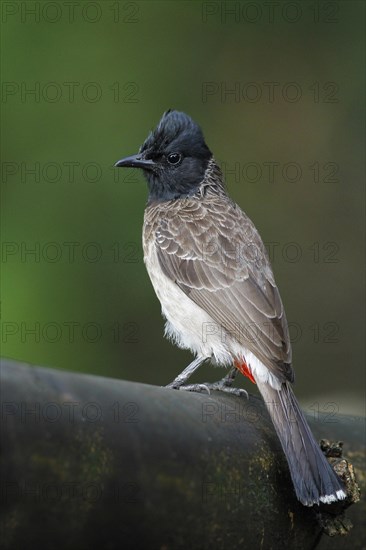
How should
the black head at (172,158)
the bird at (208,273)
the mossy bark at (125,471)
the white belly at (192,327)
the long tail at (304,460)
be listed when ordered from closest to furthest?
the mossy bark at (125,471), the long tail at (304,460), the bird at (208,273), the white belly at (192,327), the black head at (172,158)

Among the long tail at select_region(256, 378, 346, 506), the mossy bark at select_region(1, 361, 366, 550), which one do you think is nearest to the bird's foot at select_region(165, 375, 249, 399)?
the long tail at select_region(256, 378, 346, 506)

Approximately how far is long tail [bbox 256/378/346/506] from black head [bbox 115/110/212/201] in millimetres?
1632

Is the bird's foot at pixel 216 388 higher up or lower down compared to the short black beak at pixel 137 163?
lower down

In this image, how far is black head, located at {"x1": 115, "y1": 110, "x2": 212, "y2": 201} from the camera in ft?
13.7

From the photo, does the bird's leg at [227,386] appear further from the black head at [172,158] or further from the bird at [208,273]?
the black head at [172,158]

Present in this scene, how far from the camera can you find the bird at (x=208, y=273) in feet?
10.7

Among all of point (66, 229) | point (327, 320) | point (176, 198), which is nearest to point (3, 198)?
point (66, 229)

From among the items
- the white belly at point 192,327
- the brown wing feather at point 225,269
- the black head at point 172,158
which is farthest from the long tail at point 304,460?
the black head at point 172,158

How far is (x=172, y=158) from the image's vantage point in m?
4.25

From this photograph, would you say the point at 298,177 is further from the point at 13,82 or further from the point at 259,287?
the point at 259,287

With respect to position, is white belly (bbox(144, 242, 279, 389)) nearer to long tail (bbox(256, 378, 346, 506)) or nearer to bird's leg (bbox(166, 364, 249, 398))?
A: bird's leg (bbox(166, 364, 249, 398))

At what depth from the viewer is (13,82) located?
5.47 m

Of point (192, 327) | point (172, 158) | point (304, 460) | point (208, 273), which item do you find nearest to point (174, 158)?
point (172, 158)

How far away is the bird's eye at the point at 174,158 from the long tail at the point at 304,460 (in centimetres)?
166
